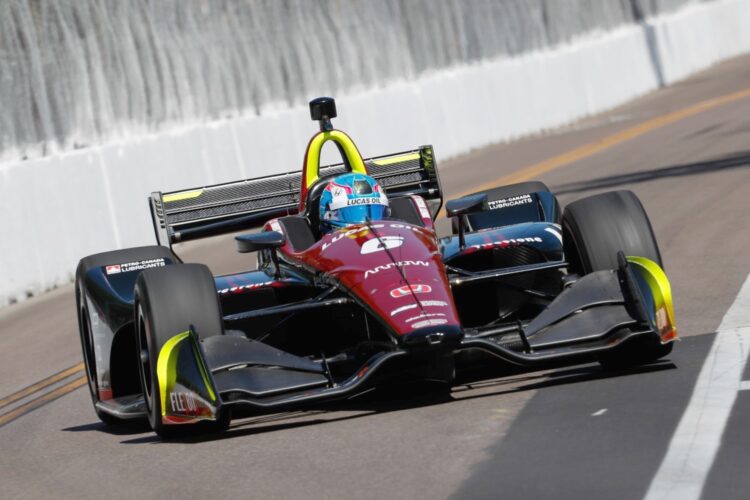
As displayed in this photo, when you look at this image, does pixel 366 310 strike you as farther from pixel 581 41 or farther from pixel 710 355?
pixel 581 41

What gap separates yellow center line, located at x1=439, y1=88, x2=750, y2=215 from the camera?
20.3 metres

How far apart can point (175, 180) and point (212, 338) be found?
1151 centimetres

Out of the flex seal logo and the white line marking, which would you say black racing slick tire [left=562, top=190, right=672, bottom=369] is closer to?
the white line marking

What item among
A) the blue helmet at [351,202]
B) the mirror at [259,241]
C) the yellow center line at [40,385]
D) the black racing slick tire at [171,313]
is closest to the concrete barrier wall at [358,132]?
the yellow center line at [40,385]

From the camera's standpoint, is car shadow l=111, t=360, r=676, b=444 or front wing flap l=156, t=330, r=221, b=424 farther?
car shadow l=111, t=360, r=676, b=444

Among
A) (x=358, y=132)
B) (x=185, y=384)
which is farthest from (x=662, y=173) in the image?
(x=185, y=384)

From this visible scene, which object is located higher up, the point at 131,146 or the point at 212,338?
the point at 131,146

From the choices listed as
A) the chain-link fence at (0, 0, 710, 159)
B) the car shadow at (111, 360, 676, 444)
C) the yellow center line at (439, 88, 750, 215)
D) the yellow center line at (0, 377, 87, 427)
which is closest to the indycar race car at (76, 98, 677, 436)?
the car shadow at (111, 360, 676, 444)

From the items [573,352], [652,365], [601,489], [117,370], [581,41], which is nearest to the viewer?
[601,489]

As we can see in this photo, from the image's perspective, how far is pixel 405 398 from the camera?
7.61 meters

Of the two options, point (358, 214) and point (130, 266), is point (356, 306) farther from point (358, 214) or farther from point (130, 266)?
point (130, 266)

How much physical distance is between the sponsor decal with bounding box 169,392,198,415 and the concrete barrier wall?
346 inches

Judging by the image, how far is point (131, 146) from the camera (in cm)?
1795

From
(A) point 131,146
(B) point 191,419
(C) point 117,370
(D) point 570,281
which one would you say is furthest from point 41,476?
(A) point 131,146
